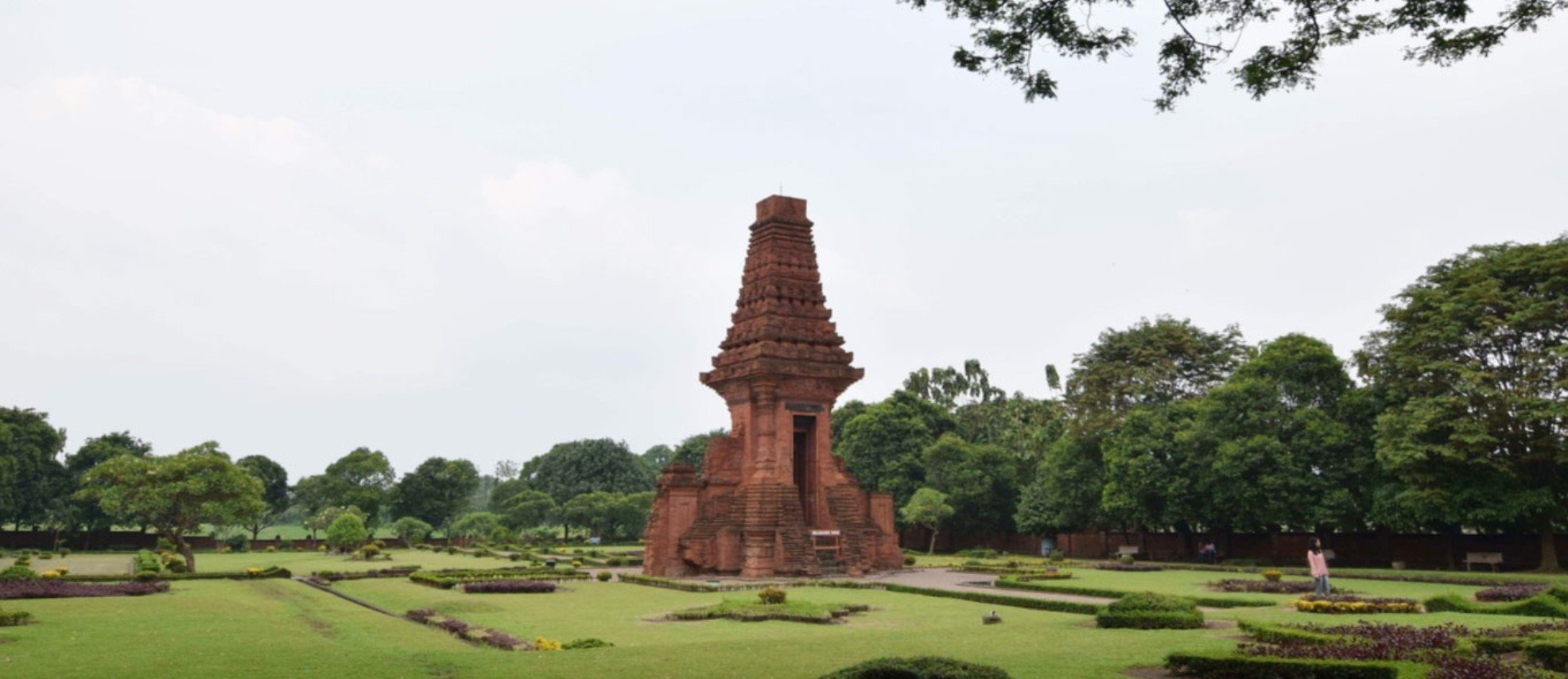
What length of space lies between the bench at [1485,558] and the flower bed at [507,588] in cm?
2722

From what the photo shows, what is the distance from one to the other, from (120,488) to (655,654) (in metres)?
29.9

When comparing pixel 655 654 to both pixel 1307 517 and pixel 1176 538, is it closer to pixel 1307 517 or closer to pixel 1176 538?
pixel 1307 517

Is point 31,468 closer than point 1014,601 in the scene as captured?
No

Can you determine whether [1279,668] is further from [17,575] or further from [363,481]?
[363,481]

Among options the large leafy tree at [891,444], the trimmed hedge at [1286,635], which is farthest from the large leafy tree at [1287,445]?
the trimmed hedge at [1286,635]

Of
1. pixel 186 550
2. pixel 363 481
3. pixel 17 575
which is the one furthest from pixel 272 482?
pixel 17 575

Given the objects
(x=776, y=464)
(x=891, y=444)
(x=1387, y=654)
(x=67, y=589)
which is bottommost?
(x=67, y=589)

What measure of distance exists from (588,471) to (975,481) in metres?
38.0

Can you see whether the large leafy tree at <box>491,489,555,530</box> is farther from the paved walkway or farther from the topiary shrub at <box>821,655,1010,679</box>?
the topiary shrub at <box>821,655,1010,679</box>

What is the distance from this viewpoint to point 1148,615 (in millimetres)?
16688

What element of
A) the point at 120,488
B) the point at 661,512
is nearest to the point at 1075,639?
the point at 661,512

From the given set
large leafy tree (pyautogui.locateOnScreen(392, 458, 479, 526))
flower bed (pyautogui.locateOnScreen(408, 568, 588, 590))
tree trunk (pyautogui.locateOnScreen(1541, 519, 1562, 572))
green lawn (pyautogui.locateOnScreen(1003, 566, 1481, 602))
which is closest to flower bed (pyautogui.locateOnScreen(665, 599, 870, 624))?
green lawn (pyautogui.locateOnScreen(1003, 566, 1481, 602))

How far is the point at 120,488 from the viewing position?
35531mm

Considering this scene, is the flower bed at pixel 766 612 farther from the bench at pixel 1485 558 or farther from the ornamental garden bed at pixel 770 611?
the bench at pixel 1485 558
